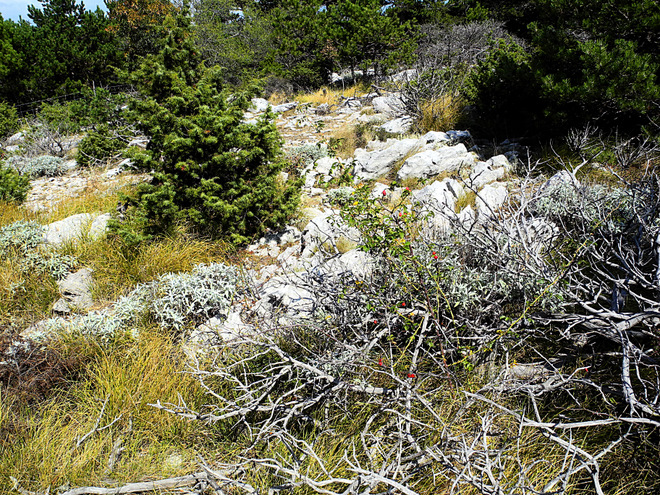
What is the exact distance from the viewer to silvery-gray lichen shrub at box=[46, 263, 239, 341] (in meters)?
3.30

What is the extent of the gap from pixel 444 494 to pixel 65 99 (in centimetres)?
1717

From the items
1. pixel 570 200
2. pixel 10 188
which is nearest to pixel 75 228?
pixel 10 188

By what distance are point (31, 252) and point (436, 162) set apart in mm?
5603

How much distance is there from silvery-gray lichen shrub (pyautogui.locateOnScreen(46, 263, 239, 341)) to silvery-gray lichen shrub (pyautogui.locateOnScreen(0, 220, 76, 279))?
3.19 ft

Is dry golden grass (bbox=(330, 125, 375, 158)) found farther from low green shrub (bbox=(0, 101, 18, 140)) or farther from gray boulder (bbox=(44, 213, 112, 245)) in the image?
low green shrub (bbox=(0, 101, 18, 140))

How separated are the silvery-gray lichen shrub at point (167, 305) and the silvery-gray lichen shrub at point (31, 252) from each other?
97 centimetres

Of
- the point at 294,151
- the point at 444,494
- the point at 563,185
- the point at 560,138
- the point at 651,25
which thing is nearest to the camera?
the point at 444,494

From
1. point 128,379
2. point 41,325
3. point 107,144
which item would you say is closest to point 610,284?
point 128,379

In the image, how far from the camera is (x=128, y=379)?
8.82 ft

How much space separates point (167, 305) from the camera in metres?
3.42

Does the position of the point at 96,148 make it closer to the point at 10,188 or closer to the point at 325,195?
the point at 10,188

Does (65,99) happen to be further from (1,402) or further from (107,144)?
(1,402)

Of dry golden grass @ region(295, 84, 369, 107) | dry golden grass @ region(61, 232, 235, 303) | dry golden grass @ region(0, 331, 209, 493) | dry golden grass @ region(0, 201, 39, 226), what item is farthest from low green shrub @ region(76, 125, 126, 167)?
dry golden grass @ region(0, 331, 209, 493)

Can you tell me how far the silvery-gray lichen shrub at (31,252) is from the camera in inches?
164
